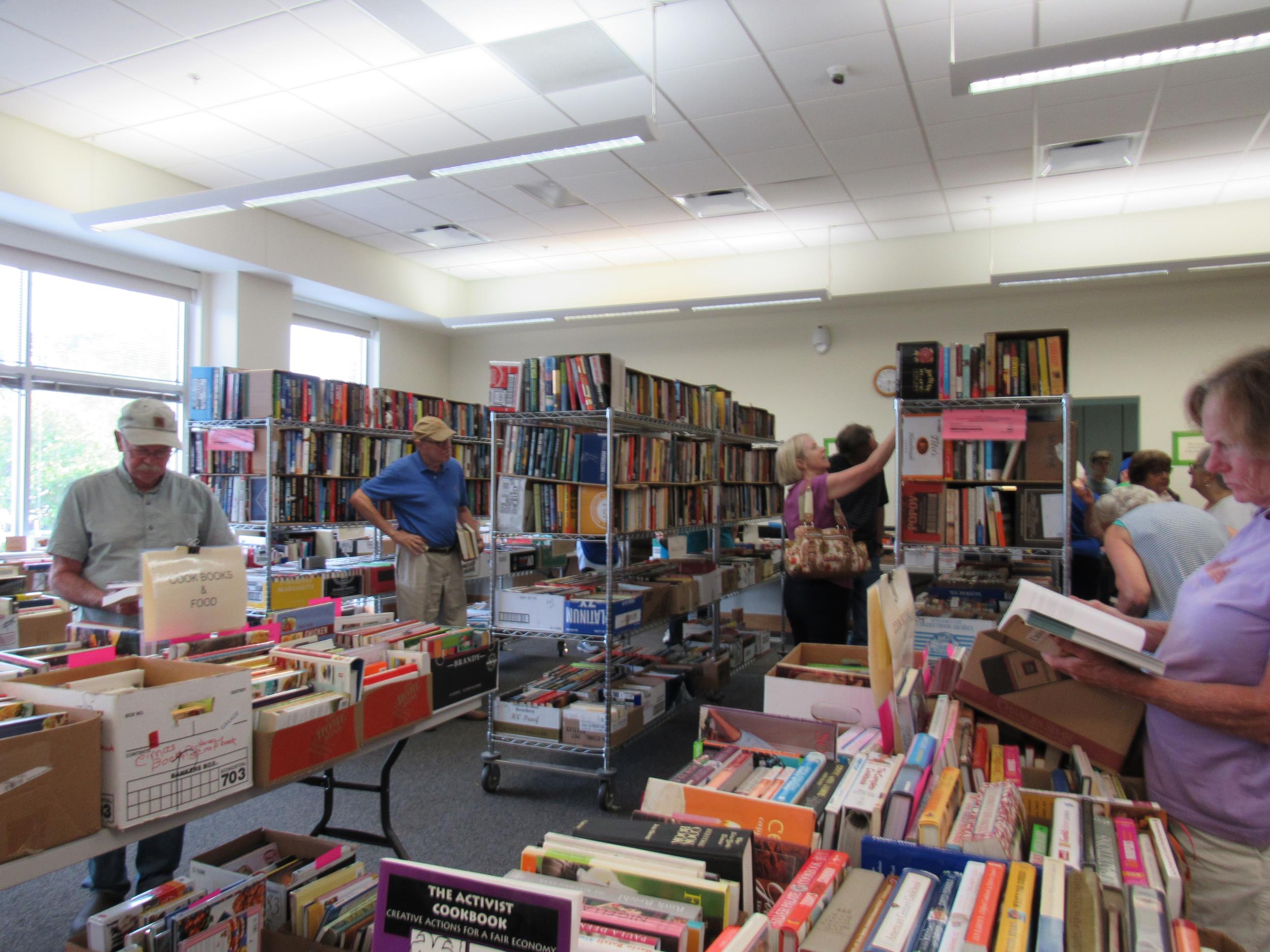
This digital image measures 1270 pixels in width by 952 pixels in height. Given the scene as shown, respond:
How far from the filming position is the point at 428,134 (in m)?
5.43

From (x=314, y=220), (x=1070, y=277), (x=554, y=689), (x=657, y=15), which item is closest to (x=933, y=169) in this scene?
(x=1070, y=277)

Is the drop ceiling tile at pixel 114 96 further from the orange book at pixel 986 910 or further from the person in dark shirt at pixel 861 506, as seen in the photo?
the orange book at pixel 986 910

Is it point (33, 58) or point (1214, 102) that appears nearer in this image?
point (33, 58)

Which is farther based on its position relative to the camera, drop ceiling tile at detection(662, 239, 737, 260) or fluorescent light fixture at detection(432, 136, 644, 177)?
drop ceiling tile at detection(662, 239, 737, 260)

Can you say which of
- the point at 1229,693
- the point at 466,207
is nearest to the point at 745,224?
the point at 466,207

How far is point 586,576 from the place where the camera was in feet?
14.1

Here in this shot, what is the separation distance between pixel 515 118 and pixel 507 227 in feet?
7.12

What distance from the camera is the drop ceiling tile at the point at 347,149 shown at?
5488mm

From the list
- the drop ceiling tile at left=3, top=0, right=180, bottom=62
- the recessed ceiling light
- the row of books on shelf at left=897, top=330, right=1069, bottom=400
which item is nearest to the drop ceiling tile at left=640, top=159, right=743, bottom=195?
the recessed ceiling light

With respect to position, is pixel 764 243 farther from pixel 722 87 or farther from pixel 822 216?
pixel 722 87

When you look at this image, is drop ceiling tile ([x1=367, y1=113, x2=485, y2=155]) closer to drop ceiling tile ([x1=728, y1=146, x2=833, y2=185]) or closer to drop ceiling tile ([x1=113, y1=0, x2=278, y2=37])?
drop ceiling tile ([x1=113, y1=0, x2=278, y2=37])

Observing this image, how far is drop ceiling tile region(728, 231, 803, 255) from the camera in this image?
7523mm

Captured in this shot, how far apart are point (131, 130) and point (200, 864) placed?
5.43 meters

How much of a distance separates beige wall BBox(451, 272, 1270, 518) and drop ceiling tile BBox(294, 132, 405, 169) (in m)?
3.71
